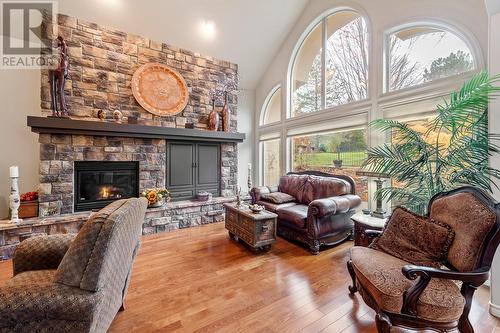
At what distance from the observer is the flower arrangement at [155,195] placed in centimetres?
389

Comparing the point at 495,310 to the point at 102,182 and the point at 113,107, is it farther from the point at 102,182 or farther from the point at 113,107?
the point at 113,107

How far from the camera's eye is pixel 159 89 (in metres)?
4.36

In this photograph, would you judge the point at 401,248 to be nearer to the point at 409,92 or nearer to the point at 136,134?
the point at 409,92

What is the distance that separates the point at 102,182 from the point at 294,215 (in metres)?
3.31

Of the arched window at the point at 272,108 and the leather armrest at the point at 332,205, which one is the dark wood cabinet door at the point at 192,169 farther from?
the leather armrest at the point at 332,205

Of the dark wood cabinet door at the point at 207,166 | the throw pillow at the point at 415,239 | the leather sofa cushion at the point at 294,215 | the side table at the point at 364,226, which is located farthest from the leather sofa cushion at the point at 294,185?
the throw pillow at the point at 415,239

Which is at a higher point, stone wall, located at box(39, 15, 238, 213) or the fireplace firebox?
stone wall, located at box(39, 15, 238, 213)

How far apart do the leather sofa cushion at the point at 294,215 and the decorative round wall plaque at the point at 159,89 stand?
2.87 meters

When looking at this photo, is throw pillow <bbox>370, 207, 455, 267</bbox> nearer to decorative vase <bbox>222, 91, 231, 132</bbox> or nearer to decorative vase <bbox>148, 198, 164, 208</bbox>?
decorative vase <bbox>148, 198, 164, 208</bbox>

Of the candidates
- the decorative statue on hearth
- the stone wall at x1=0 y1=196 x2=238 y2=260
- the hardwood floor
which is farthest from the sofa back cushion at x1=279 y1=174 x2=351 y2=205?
the decorative statue on hearth

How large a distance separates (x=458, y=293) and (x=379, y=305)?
19.2 inches

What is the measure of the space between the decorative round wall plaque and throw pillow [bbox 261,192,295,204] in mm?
2457

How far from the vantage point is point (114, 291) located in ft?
4.59

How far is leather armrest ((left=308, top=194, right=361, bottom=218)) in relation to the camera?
2945mm
